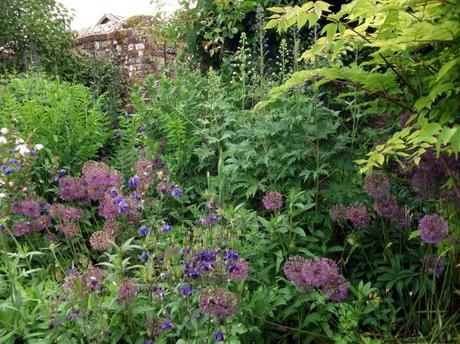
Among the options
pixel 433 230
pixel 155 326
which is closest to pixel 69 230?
pixel 155 326

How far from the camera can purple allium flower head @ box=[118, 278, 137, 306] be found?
7.58ft

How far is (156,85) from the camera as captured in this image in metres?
5.02

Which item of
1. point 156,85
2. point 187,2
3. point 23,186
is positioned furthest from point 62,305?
point 187,2

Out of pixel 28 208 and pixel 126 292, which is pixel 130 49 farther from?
pixel 126 292

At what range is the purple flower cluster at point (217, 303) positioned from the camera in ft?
6.81

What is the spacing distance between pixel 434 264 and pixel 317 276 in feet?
2.19

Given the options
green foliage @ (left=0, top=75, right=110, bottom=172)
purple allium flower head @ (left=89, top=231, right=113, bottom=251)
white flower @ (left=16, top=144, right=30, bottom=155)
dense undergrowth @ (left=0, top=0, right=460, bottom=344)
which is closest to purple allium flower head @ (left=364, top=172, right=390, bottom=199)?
dense undergrowth @ (left=0, top=0, right=460, bottom=344)

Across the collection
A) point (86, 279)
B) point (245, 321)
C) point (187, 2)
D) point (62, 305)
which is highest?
point (187, 2)

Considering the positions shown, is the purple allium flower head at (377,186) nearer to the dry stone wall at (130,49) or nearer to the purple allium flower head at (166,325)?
the purple allium flower head at (166,325)

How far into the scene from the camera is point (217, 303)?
207cm

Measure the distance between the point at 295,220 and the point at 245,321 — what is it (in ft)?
2.77

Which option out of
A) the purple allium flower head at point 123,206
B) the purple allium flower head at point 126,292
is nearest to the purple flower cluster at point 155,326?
the purple allium flower head at point 126,292

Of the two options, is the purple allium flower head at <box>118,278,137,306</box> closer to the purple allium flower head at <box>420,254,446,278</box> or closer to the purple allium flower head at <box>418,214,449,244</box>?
the purple allium flower head at <box>418,214,449,244</box>

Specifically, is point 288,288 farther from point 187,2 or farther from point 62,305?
point 187,2
